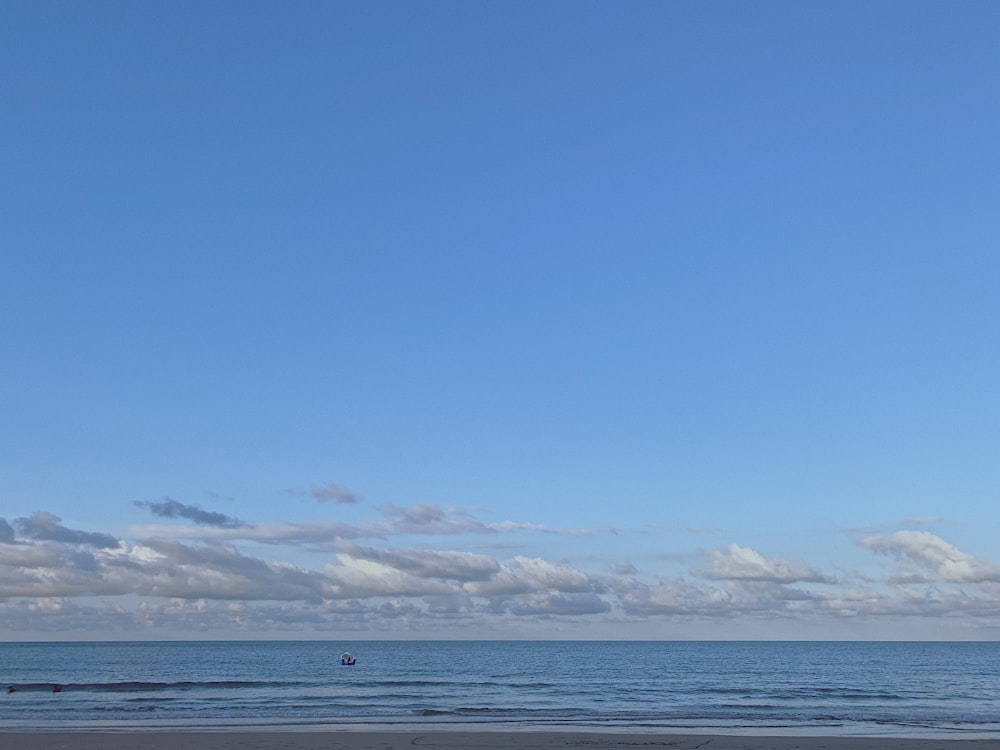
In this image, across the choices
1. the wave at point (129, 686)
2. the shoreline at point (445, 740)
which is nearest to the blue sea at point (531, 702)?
the wave at point (129, 686)

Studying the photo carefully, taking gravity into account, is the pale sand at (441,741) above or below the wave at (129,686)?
above

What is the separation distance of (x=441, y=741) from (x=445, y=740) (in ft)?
0.98

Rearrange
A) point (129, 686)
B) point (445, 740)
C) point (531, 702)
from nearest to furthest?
point (445, 740) < point (531, 702) < point (129, 686)

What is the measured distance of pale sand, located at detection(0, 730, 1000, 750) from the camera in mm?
26828

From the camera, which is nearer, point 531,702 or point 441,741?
point 441,741

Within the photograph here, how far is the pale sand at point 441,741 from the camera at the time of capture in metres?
26.8

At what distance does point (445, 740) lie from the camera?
94.0 feet

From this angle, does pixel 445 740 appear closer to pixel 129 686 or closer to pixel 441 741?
pixel 441 741

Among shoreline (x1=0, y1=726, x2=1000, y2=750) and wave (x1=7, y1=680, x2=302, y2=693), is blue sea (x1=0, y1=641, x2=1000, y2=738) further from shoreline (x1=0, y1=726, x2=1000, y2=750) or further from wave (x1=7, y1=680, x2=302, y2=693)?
shoreline (x1=0, y1=726, x2=1000, y2=750)

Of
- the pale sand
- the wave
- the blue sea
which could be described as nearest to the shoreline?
the pale sand

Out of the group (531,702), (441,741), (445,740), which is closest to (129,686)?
(531,702)

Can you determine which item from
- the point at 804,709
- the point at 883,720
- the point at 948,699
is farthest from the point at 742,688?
the point at 883,720

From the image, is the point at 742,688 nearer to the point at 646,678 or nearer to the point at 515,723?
the point at 646,678

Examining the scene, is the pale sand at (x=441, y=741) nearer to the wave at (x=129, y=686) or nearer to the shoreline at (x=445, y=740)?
the shoreline at (x=445, y=740)
